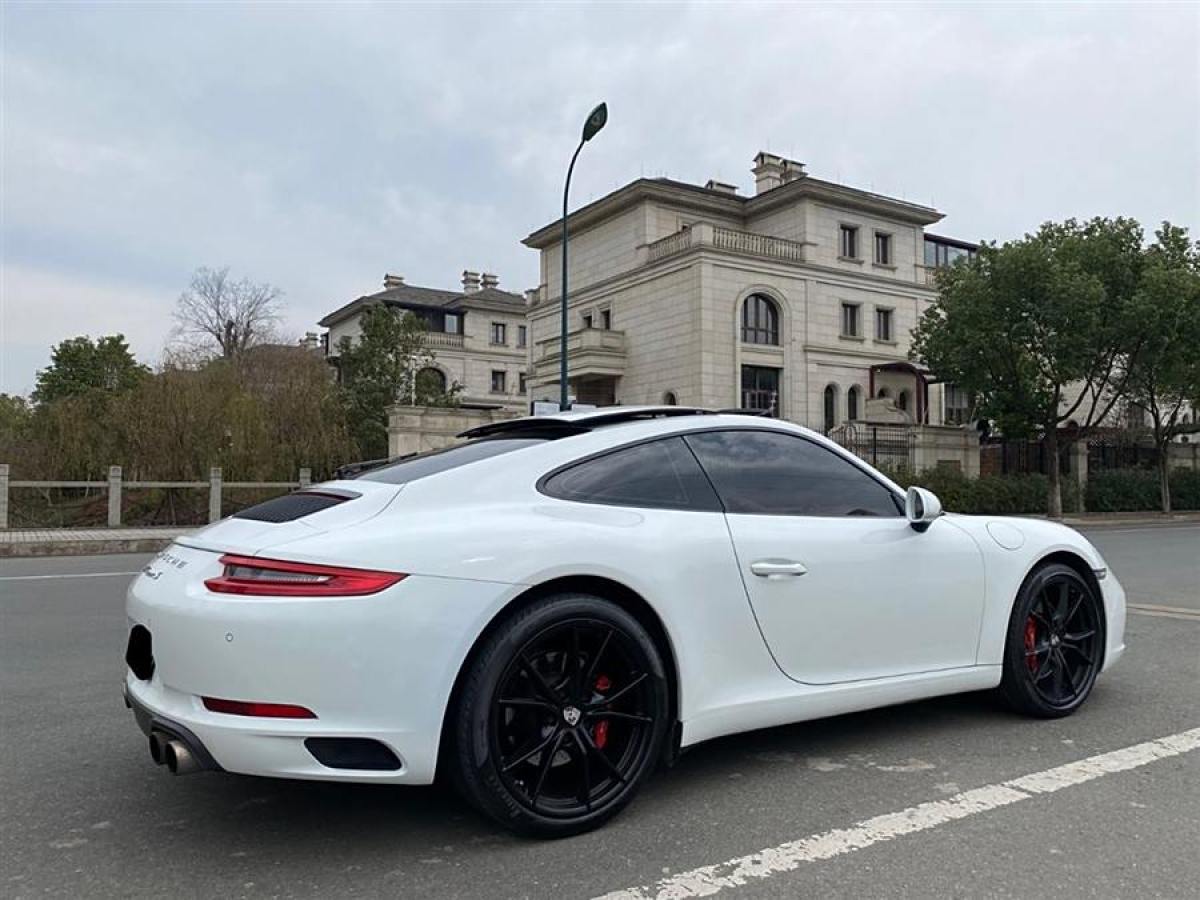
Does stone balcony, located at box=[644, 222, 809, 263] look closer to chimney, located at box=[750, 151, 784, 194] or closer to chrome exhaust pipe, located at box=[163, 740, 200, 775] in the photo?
chimney, located at box=[750, 151, 784, 194]

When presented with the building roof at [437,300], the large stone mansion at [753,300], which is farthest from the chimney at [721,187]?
the building roof at [437,300]

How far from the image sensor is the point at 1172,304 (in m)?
24.1

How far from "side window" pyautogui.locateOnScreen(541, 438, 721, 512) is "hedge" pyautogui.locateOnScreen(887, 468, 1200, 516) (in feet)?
80.6

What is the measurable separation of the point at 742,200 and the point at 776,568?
3984 cm

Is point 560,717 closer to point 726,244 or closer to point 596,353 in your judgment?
point 726,244

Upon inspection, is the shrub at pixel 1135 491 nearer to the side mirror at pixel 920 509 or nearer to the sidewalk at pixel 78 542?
the sidewalk at pixel 78 542

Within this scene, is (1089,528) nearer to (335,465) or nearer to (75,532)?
(335,465)

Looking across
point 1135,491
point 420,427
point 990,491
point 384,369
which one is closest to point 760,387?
point 990,491

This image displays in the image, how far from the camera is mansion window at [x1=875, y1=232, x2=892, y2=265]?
133ft

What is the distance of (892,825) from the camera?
3037mm

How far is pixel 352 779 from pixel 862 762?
2111mm

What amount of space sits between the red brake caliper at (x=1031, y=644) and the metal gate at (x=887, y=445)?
25.8m

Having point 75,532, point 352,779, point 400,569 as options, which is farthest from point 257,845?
point 75,532

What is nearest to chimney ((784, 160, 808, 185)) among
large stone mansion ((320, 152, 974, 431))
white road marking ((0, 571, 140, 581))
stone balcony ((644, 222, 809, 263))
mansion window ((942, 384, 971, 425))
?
→ large stone mansion ((320, 152, 974, 431))
